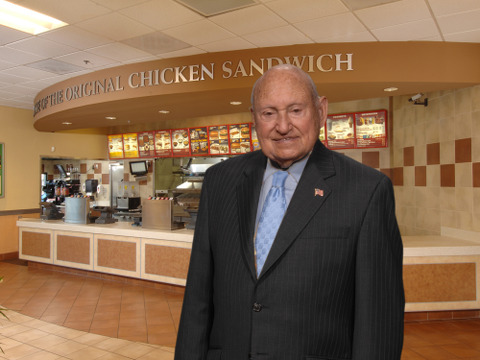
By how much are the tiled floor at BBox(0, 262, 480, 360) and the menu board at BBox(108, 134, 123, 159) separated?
3.96 metres

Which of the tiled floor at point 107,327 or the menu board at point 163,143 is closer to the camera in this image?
the tiled floor at point 107,327

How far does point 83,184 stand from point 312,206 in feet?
32.1

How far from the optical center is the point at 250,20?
3.67 m

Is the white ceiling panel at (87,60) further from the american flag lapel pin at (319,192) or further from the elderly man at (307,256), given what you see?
the american flag lapel pin at (319,192)

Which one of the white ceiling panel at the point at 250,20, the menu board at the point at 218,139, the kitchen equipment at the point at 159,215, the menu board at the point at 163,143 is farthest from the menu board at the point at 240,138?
the white ceiling panel at the point at 250,20

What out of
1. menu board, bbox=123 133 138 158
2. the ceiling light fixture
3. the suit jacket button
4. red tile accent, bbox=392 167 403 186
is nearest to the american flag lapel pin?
the suit jacket button

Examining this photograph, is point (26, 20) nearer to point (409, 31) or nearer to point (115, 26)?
Result: point (115, 26)

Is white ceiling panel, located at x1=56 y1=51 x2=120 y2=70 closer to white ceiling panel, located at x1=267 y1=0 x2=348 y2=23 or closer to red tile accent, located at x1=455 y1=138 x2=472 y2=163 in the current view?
white ceiling panel, located at x1=267 y1=0 x2=348 y2=23

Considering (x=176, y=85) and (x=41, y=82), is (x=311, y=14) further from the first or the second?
(x=41, y=82)

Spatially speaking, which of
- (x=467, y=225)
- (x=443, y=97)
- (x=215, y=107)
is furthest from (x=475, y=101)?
(x=215, y=107)

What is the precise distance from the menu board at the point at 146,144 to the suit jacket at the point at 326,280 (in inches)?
294

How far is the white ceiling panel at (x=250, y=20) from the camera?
11.4ft

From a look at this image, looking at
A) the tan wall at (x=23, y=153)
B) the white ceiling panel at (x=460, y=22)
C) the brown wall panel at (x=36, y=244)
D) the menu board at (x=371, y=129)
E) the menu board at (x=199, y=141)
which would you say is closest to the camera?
the white ceiling panel at (x=460, y=22)

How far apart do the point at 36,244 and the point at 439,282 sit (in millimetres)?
6034
